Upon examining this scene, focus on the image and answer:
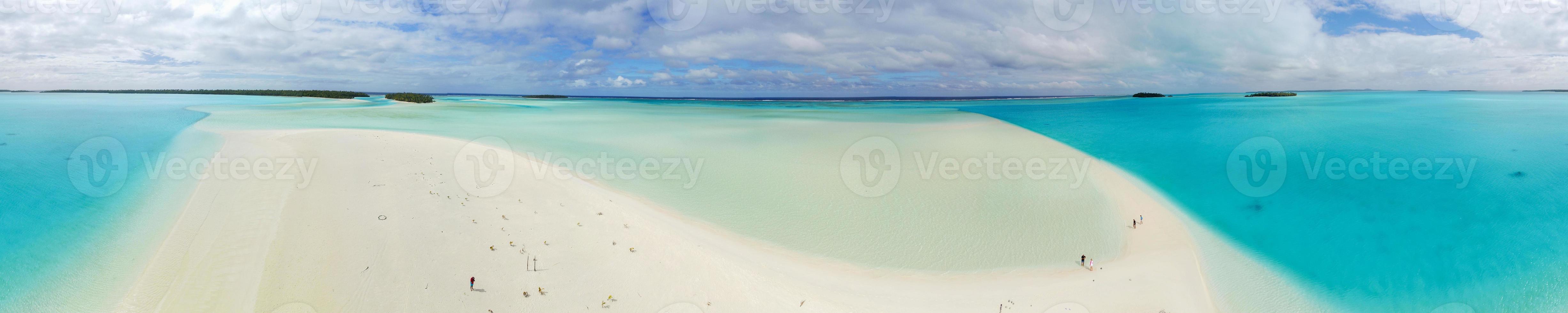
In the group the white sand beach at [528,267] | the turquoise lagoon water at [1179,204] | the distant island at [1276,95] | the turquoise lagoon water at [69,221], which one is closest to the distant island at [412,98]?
the turquoise lagoon water at [1179,204]

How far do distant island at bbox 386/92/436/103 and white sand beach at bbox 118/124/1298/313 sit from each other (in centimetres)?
6560

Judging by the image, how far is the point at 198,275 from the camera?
7016 millimetres

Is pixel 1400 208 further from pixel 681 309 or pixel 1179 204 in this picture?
pixel 681 309

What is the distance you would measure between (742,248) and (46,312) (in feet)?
30.0

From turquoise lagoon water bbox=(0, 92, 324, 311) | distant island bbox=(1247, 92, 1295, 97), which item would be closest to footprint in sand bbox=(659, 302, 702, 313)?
turquoise lagoon water bbox=(0, 92, 324, 311)

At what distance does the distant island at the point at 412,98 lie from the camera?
66.7 meters

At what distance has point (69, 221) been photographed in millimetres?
9125

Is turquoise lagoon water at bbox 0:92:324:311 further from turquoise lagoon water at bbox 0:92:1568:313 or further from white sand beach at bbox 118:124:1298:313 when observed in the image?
white sand beach at bbox 118:124:1298:313

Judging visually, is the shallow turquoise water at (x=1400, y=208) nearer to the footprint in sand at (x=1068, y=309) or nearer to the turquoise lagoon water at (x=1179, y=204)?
the turquoise lagoon water at (x=1179, y=204)

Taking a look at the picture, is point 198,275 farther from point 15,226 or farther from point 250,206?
point 15,226

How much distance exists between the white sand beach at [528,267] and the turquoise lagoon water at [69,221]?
46cm

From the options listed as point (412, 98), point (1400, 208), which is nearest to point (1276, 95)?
point (1400, 208)

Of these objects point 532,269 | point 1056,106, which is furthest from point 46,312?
point 1056,106

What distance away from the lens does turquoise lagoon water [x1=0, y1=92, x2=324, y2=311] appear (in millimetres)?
6723
